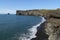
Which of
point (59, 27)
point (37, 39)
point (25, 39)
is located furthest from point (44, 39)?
point (59, 27)

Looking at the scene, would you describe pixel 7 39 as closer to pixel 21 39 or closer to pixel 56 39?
pixel 21 39

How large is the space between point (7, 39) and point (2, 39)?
1205 millimetres

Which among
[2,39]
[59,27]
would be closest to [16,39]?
[2,39]

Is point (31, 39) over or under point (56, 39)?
under

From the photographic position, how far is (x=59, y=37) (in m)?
19.2

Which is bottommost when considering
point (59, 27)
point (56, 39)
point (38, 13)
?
point (38, 13)

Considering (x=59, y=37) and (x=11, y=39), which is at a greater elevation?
(x=59, y=37)

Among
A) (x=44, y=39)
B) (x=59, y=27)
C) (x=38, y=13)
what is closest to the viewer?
(x=59, y=27)

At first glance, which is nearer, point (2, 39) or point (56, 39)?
point (56, 39)

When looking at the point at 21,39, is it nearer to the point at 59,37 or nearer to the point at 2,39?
the point at 2,39

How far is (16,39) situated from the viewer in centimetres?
3434

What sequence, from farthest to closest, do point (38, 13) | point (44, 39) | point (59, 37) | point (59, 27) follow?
point (38, 13), point (44, 39), point (59, 27), point (59, 37)

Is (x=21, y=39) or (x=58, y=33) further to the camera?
(x=21, y=39)

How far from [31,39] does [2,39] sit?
6.99 meters
